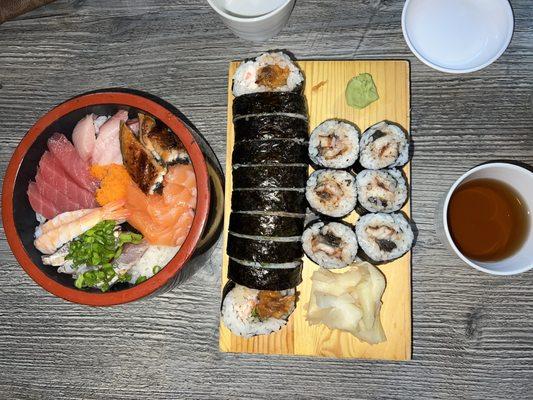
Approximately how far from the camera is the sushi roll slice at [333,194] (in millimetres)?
1460

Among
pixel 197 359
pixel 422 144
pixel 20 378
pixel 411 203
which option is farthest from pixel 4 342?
pixel 422 144

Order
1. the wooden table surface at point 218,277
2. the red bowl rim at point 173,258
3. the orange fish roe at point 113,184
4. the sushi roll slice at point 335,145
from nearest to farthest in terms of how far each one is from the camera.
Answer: the red bowl rim at point 173,258 < the orange fish roe at point 113,184 < the sushi roll slice at point 335,145 < the wooden table surface at point 218,277

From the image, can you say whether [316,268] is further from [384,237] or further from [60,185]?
[60,185]

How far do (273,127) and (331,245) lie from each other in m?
0.39

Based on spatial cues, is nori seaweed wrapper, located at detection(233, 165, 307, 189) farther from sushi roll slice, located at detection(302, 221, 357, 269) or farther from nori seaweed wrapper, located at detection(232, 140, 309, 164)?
sushi roll slice, located at detection(302, 221, 357, 269)

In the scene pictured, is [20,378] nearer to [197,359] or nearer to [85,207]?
[197,359]

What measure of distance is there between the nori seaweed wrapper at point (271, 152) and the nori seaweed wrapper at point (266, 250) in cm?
24

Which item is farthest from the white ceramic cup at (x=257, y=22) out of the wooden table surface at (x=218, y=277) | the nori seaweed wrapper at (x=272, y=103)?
the nori seaweed wrapper at (x=272, y=103)

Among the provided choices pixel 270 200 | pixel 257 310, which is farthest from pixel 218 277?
pixel 270 200

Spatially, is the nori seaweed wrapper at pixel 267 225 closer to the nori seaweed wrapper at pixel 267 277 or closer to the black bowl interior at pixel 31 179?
the nori seaweed wrapper at pixel 267 277

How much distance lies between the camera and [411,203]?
164 cm

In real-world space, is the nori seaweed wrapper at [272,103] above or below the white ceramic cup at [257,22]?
below

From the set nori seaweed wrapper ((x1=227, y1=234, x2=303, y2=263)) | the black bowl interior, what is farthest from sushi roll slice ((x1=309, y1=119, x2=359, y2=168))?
the black bowl interior

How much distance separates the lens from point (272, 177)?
1480mm
